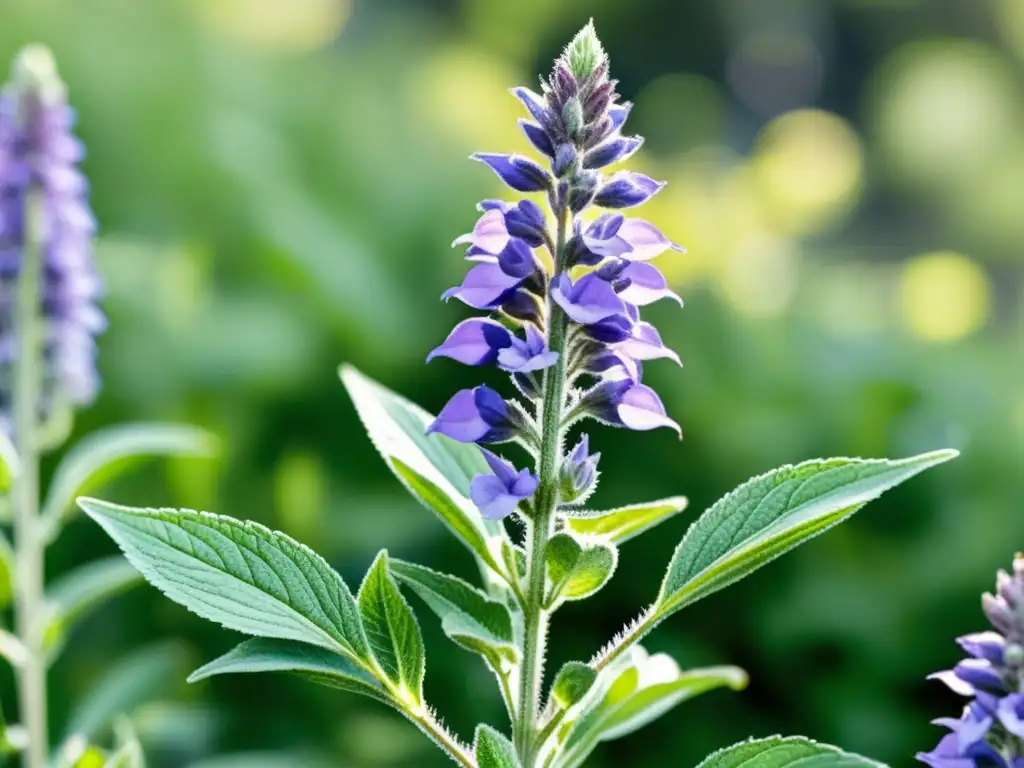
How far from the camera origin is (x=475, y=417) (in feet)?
1.97

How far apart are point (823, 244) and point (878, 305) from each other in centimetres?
279

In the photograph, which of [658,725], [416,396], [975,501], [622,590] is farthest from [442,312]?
[975,501]

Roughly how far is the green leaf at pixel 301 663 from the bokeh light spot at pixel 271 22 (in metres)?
2.84

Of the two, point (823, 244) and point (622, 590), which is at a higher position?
point (823, 244)

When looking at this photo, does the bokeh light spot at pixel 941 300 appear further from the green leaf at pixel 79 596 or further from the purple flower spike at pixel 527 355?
the purple flower spike at pixel 527 355

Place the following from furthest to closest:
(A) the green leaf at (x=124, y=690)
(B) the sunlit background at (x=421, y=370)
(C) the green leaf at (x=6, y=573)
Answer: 1. (B) the sunlit background at (x=421, y=370)
2. (A) the green leaf at (x=124, y=690)
3. (C) the green leaf at (x=6, y=573)

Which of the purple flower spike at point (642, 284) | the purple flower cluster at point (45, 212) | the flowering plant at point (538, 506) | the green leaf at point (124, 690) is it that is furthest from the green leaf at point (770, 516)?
the green leaf at point (124, 690)

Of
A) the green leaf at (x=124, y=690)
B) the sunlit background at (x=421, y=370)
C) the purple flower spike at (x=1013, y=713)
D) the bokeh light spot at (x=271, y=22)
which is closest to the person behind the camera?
the purple flower spike at (x=1013, y=713)

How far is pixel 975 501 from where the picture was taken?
7.16 ft

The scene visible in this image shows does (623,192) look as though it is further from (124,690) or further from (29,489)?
(124,690)

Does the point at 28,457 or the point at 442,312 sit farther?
the point at 442,312

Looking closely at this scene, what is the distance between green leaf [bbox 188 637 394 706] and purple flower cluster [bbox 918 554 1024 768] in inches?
10.4

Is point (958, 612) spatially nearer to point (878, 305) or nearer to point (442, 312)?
point (878, 305)

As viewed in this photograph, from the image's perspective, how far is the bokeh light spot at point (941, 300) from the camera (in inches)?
100
